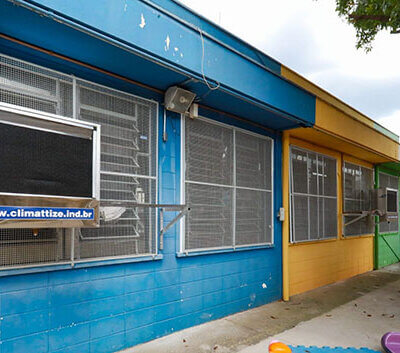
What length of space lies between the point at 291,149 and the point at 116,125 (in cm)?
357

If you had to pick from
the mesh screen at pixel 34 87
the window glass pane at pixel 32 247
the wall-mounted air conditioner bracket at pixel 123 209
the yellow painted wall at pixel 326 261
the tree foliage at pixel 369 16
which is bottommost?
the yellow painted wall at pixel 326 261

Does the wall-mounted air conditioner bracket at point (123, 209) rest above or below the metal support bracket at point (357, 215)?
above

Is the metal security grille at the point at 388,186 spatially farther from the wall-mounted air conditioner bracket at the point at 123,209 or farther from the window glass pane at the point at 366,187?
the wall-mounted air conditioner bracket at the point at 123,209

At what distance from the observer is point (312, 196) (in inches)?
255

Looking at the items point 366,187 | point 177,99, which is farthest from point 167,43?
point 366,187

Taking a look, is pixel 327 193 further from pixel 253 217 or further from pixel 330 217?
pixel 253 217

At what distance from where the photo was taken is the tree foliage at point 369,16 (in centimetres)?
538

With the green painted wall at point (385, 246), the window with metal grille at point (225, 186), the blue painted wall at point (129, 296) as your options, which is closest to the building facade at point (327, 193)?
the green painted wall at point (385, 246)

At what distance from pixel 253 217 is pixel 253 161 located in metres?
0.87

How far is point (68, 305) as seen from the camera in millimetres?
3061

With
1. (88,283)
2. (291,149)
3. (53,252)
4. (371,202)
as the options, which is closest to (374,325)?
(291,149)

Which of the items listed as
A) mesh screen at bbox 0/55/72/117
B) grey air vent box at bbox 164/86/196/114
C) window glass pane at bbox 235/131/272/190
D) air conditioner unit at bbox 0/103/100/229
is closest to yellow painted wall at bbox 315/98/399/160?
window glass pane at bbox 235/131/272/190

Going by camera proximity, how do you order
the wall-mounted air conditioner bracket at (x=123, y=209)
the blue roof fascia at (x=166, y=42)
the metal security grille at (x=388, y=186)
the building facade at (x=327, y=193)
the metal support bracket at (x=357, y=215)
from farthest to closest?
1. the metal security grille at (x=388, y=186)
2. the metal support bracket at (x=357, y=215)
3. the building facade at (x=327, y=193)
4. the wall-mounted air conditioner bracket at (x=123, y=209)
5. the blue roof fascia at (x=166, y=42)

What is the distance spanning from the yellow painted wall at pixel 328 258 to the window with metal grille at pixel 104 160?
3.19m
